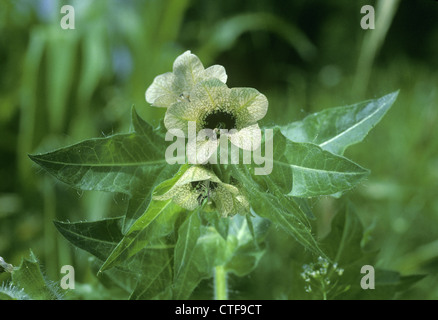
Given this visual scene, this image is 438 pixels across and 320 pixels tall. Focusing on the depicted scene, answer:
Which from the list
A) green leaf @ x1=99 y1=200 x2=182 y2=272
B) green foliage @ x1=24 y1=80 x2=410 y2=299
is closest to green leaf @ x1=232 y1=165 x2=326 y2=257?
green foliage @ x1=24 y1=80 x2=410 y2=299

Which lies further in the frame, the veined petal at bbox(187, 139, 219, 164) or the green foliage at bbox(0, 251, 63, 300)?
the green foliage at bbox(0, 251, 63, 300)

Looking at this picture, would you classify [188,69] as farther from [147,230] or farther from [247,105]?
[147,230]

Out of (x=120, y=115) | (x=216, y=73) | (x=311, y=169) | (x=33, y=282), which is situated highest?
(x=120, y=115)

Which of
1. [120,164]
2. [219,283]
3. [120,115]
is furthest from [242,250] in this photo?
[120,115]

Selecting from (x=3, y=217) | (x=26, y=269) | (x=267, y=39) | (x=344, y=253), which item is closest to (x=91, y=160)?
(x=26, y=269)

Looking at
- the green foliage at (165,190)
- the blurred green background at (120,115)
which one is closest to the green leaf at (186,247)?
the green foliage at (165,190)

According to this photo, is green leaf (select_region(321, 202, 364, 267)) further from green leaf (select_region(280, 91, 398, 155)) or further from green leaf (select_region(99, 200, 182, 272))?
green leaf (select_region(99, 200, 182, 272))
